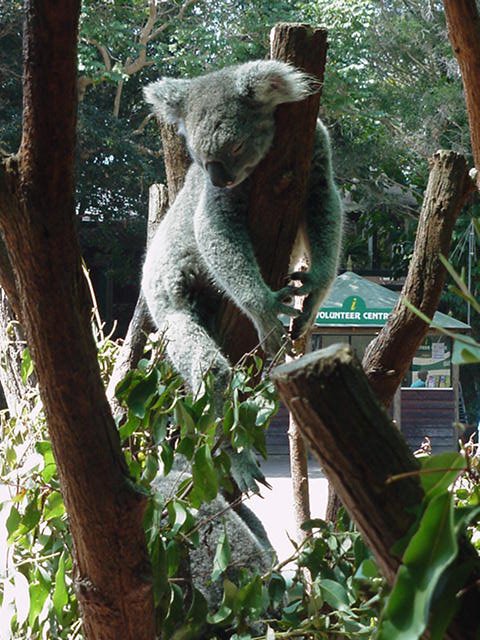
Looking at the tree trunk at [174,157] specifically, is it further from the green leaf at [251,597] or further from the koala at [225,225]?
the green leaf at [251,597]

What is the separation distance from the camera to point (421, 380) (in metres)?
10.3

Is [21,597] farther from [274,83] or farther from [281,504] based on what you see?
[281,504]

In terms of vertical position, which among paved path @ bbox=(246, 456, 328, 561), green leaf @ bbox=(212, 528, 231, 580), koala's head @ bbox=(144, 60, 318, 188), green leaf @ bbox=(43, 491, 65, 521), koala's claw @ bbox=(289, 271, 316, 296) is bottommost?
Answer: paved path @ bbox=(246, 456, 328, 561)

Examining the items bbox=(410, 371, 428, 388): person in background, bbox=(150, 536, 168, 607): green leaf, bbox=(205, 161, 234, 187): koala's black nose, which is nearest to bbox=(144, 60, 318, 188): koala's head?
bbox=(205, 161, 234, 187): koala's black nose

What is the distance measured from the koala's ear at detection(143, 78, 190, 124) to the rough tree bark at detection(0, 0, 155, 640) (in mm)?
1649

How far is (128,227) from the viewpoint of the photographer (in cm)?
1160

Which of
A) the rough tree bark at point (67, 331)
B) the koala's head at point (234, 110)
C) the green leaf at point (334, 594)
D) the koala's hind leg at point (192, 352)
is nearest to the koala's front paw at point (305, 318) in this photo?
the koala's hind leg at point (192, 352)

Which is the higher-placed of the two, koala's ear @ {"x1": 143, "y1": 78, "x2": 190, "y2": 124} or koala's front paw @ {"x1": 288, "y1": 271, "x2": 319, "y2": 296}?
koala's ear @ {"x1": 143, "y1": 78, "x2": 190, "y2": 124}

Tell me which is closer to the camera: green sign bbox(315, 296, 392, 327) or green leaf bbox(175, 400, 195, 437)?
green leaf bbox(175, 400, 195, 437)

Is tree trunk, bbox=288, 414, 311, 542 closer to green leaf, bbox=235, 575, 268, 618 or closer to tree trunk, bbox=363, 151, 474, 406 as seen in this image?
tree trunk, bbox=363, 151, 474, 406

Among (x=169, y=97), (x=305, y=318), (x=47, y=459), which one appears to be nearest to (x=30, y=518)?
(x=47, y=459)

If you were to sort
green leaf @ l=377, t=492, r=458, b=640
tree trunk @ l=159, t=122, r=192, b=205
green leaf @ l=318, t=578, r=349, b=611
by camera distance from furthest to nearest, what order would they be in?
tree trunk @ l=159, t=122, r=192, b=205 → green leaf @ l=318, t=578, r=349, b=611 → green leaf @ l=377, t=492, r=458, b=640

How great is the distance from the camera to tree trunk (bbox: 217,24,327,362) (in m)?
2.34

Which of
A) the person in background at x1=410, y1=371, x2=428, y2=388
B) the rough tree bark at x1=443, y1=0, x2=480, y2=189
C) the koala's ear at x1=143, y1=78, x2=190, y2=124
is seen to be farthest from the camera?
the person in background at x1=410, y1=371, x2=428, y2=388
